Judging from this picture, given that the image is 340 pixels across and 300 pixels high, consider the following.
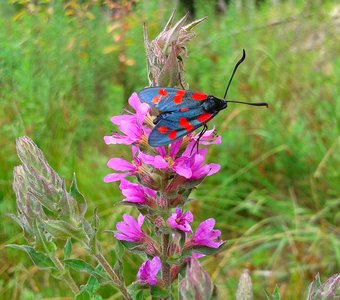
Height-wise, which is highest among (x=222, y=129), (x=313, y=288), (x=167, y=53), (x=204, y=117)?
(x=167, y=53)

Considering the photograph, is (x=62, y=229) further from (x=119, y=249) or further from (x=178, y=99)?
(x=178, y=99)

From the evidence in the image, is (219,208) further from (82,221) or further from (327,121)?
(82,221)

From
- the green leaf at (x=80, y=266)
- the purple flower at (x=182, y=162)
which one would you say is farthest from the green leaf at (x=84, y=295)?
the purple flower at (x=182, y=162)

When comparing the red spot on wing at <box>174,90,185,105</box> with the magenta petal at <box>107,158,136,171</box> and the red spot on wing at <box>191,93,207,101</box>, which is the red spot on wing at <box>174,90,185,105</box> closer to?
the red spot on wing at <box>191,93,207,101</box>

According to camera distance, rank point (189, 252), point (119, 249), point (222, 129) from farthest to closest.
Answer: point (222, 129) < point (119, 249) < point (189, 252)

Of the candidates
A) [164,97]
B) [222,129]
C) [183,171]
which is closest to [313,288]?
[183,171]

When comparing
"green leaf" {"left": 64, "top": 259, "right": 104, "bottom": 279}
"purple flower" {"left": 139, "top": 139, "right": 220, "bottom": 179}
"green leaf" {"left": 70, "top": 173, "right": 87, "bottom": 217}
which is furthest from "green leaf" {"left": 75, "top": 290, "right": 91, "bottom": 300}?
"purple flower" {"left": 139, "top": 139, "right": 220, "bottom": 179}

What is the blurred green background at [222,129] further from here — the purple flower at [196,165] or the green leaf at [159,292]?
the purple flower at [196,165]
